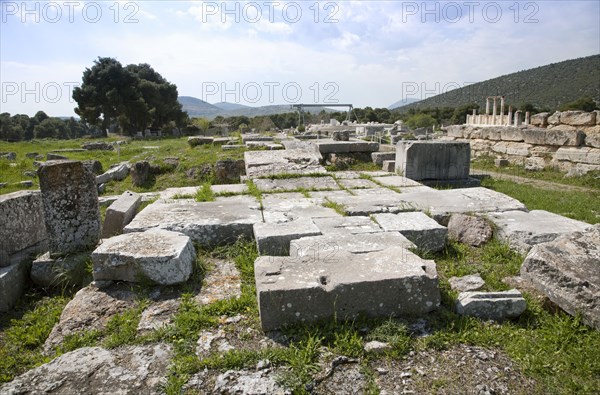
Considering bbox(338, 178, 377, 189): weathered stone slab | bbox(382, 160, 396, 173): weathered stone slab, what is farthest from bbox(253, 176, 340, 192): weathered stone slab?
bbox(382, 160, 396, 173): weathered stone slab

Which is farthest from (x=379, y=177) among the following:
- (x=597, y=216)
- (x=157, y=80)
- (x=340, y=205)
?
(x=157, y=80)

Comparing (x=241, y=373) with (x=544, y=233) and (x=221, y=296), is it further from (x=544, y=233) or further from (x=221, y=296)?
(x=544, y=233)

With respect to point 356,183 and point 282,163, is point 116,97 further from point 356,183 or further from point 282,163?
point 356,183

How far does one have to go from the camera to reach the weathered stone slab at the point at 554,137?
10773mm

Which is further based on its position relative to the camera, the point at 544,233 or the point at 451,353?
the point at 544,233

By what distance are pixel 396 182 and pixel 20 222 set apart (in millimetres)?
5771

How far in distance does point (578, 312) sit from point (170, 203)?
4.83m

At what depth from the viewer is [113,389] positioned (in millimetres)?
2166

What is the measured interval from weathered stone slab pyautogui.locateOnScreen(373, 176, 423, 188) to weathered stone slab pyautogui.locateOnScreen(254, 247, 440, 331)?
12.7ft

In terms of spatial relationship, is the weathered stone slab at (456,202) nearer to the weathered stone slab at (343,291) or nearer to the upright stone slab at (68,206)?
the weathered stone slab at (343,291)

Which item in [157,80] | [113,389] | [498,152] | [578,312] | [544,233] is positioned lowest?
[113,389]

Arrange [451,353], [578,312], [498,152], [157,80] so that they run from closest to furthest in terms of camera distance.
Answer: [451,353] < [578,312] < [498,152] < [157,80]

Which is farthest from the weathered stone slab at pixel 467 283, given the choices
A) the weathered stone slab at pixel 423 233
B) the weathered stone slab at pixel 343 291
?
the weathered stone slab at pixel 423 233

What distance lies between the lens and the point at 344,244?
360 centimetres
